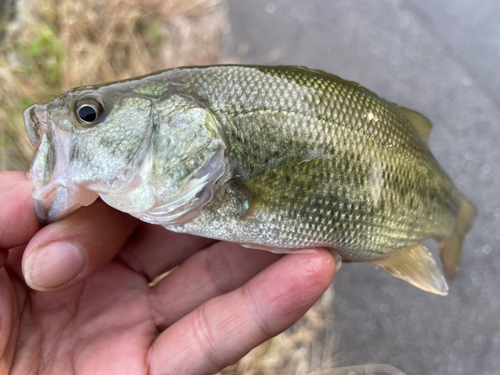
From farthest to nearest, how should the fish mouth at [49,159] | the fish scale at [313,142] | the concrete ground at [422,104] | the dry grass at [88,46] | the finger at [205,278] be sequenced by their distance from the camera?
the dry grass at [88,46] → the concrete ground at [422,104] → the finger at [205,278] → the fish scale at [313,142] → the fish mouth at [49,159]

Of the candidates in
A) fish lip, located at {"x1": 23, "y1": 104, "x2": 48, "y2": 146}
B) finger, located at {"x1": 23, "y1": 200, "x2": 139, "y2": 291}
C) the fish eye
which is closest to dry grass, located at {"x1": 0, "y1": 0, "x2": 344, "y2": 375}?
finger, located at {"x1": 23, "y1": 200, "x2": 139, "y2": 291}

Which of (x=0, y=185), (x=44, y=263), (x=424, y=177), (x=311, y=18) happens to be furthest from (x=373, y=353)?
(x=311, y=18)

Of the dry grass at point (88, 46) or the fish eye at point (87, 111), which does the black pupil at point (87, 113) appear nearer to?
the fish eye at point (87, 111)

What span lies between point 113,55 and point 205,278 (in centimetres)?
206

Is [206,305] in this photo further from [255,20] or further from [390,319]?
[255,20]

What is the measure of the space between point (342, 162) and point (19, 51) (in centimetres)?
259

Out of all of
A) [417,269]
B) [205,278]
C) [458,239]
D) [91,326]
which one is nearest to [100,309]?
[91,326]

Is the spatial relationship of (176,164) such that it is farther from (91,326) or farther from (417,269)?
(417,269)

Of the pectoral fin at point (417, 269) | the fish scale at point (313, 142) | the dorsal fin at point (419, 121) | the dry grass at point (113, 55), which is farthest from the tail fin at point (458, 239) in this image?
the dry grass at point (113, 55)

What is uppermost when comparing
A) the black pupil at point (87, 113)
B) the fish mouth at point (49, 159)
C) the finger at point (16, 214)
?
the black pupil at point (87, 113)

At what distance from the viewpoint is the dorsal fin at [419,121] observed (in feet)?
4.91

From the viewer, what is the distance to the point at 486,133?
249 centimetres

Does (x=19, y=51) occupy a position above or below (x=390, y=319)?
above

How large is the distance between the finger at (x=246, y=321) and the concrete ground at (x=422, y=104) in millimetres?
1230
